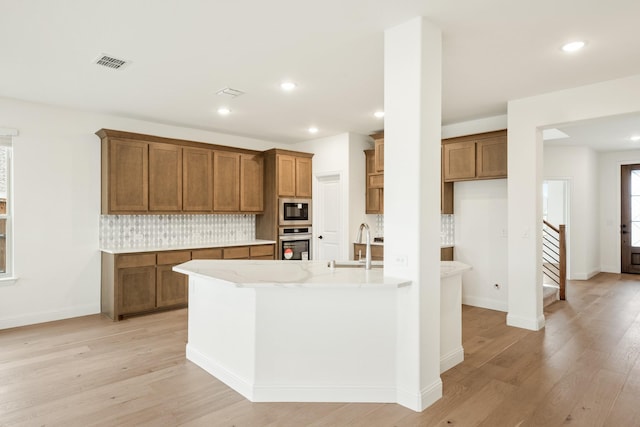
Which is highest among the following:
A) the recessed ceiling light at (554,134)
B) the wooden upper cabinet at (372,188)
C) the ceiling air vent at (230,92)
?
the recessed ceiling light at (554,134)

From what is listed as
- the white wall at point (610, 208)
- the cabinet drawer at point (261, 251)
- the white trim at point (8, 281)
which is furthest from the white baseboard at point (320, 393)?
the white wall at point (610, 208)

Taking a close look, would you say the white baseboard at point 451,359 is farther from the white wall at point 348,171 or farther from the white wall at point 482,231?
the white wall at point 348,171

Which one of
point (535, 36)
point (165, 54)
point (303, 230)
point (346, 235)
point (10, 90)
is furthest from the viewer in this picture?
point (303, 230)

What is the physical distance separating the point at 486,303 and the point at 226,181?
4.26 m

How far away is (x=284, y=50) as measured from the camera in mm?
3191

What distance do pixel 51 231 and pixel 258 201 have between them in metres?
2.90

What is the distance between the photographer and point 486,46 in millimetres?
3102

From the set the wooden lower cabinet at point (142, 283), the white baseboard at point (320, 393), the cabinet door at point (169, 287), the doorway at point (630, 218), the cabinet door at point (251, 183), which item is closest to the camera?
the white baseboard at point (320, 393)

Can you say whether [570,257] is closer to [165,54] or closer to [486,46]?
[486,46]

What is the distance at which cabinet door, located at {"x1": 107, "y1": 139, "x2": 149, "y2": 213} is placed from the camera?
16.2ft

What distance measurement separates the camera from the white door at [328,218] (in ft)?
21.4

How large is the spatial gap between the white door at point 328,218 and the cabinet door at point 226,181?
147cm

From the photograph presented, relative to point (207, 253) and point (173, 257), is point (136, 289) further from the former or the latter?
point (207, 253)

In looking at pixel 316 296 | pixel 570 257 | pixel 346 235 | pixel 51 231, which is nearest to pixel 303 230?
pixel 346 235
